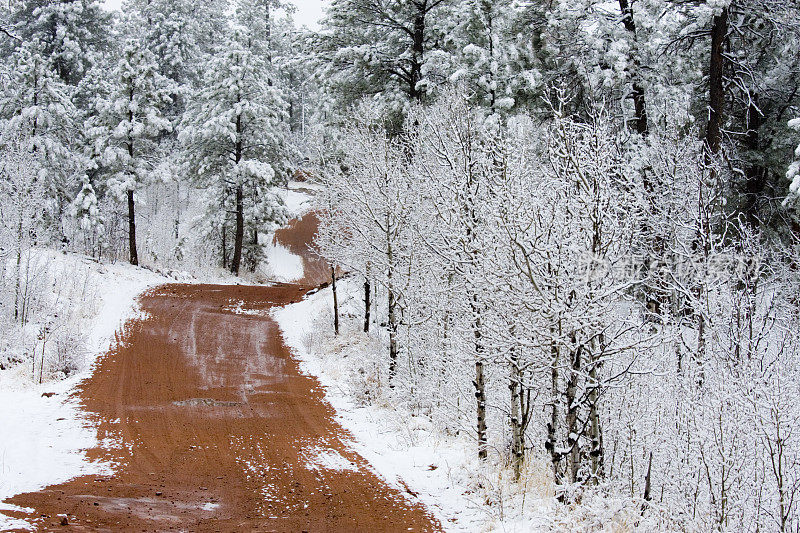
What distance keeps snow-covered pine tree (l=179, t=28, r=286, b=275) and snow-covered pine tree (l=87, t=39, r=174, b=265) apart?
212 cm

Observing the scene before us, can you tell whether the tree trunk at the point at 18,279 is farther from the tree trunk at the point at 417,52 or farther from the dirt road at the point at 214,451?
the tree trunk at the point at 417,52

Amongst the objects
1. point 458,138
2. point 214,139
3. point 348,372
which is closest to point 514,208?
point 458,138

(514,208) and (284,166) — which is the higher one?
(284,166)

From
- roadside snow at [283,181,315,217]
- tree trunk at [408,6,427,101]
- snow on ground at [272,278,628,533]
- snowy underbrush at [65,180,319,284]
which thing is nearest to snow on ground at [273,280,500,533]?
snow on ground at [272,278,628,533]

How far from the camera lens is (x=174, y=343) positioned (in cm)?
1875

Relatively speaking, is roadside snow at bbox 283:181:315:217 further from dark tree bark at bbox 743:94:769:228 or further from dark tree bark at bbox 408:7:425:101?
dark tree bark at bbox 743:94:769:228

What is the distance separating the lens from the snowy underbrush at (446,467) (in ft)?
22.5

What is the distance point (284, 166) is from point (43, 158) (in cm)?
1182

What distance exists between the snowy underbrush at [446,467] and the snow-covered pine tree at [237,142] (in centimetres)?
1615

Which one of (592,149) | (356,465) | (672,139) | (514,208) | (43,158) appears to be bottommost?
(356,465)

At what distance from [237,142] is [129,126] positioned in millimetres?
5402

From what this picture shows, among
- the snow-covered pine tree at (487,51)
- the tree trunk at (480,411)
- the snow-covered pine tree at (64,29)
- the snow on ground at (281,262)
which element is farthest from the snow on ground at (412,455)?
the snow-covered pine tree at (64,29)

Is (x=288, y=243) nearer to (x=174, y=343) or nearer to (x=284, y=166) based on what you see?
(x=284, y=166)

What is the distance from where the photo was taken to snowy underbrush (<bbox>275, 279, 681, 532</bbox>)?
22.5ft
